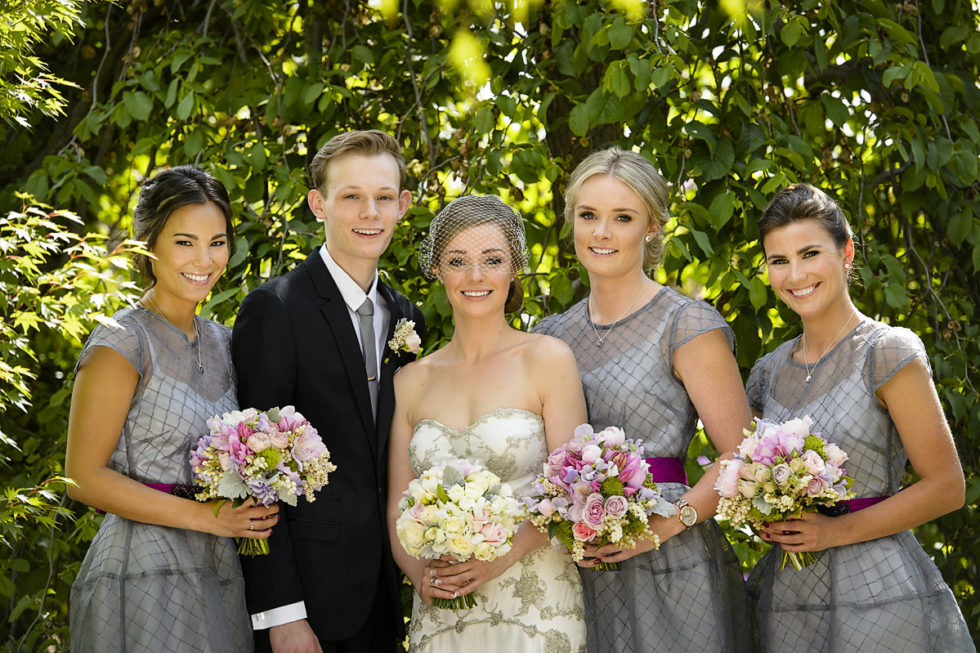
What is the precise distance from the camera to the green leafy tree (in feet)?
14.1

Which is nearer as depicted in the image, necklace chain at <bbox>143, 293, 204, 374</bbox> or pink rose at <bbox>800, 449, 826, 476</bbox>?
pink rose at <bbox>800, 449, 826, 476</bbox>

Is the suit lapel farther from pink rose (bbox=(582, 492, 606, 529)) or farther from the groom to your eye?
pink rose (bbox=(582, 492, 606, 529))

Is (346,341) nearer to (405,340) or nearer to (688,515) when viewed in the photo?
(405,340)

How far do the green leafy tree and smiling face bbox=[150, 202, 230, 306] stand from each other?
990 mm

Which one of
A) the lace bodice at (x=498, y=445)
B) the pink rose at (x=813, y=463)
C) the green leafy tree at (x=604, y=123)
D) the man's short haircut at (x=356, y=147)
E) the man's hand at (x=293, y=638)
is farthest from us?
the green leafy tree at (x=604, y=123)

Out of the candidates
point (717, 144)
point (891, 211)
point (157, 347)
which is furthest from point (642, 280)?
point (891, 211)

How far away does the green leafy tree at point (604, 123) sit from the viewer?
4.29 meters

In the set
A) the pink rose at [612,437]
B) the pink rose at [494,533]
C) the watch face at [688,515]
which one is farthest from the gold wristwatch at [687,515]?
the pink rose at [494,533]

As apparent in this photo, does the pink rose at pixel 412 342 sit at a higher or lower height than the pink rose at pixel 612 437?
higher

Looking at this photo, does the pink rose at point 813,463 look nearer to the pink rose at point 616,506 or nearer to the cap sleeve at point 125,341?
the pink rose at point 616,506

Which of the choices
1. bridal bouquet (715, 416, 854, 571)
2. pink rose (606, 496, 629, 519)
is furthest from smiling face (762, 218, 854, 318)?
pink rose (606, 496, 629, 519)

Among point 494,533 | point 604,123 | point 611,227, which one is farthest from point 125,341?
point 604,123

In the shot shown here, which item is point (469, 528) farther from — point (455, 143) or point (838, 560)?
point (455, 143)

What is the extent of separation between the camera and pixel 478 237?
11.7 feet
